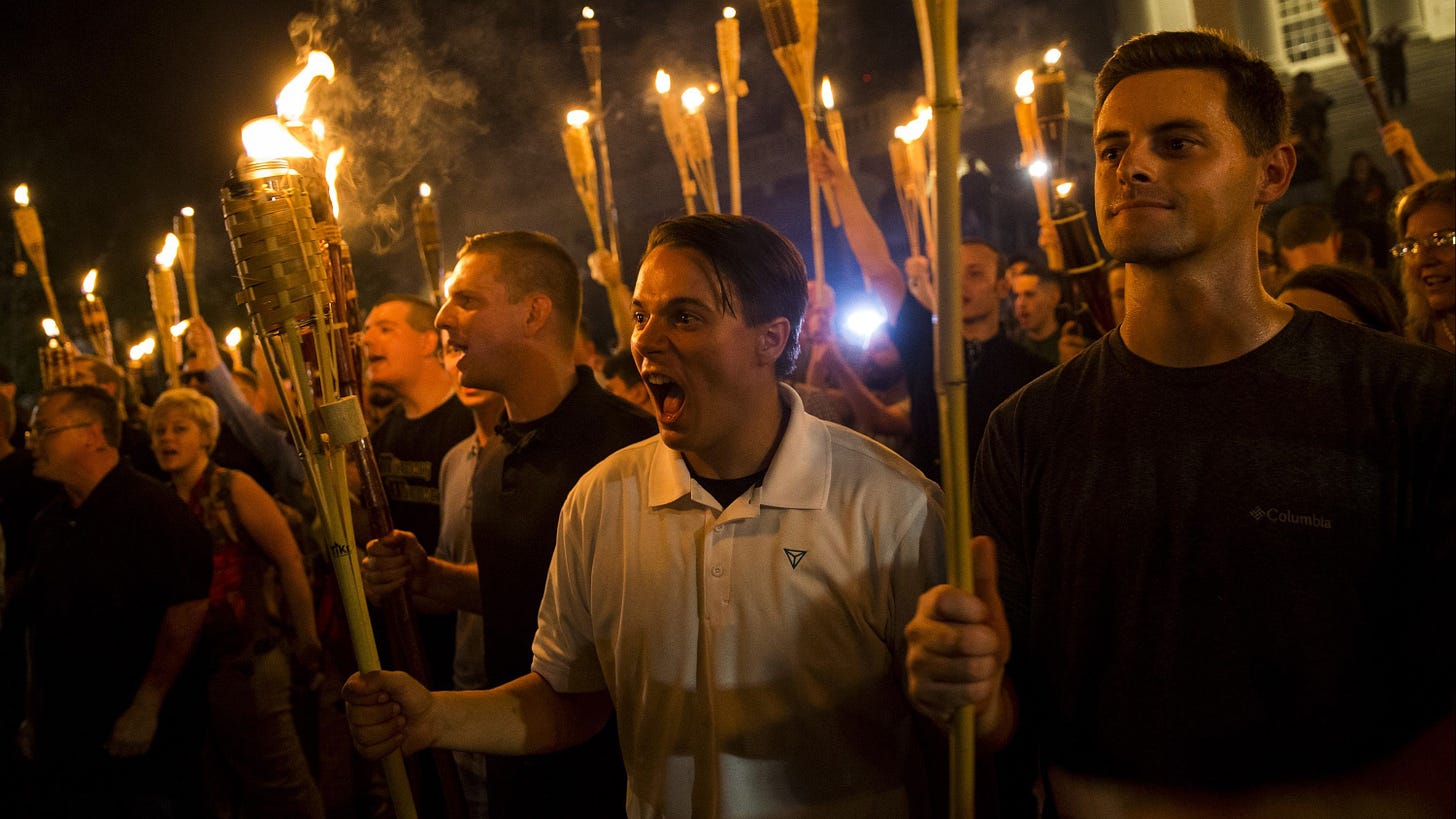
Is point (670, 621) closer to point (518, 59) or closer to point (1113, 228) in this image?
point (1113, 228)

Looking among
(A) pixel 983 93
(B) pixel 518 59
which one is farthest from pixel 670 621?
(A) pixel 983 93

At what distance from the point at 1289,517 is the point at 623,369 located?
4.31 m

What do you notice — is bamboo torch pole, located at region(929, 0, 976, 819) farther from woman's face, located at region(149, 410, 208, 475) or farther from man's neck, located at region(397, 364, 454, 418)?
woman's face, located at region(149, 410, 208, 475)

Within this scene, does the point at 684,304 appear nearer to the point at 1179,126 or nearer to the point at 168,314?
the point at 1179,126

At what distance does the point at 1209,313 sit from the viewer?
1904 millimetres

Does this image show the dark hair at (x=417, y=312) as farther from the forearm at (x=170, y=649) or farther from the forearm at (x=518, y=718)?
the forearm at (x=518, y=718)

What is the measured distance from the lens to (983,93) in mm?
24156

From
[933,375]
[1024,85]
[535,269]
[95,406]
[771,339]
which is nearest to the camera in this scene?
[771,339]

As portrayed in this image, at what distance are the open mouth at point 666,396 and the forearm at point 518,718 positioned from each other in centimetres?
76

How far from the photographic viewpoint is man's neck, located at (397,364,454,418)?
5.23 meters

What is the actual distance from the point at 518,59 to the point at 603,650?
31.0 ft

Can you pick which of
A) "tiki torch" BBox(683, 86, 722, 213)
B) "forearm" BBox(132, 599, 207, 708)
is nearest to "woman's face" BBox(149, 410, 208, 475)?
"forearm" BBox(132, 599, 207, 708)

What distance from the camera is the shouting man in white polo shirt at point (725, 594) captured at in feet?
7.08

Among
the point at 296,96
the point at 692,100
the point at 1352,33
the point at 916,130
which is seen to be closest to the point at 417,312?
the point at 692,100
